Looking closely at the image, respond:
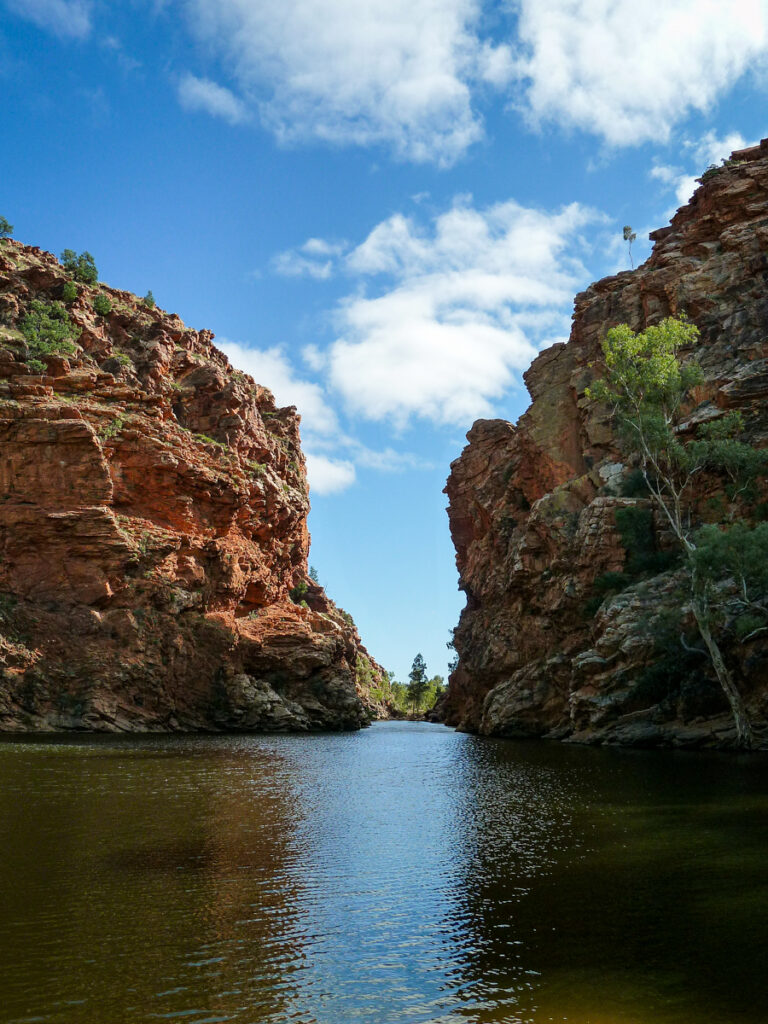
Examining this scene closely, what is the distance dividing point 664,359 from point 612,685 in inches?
771

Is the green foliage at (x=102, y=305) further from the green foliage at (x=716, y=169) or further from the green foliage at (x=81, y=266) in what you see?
the green foliage at (x=716, y=169)

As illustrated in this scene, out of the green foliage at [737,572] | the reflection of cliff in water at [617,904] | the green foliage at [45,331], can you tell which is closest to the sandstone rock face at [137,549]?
the green foliage at [45,331]

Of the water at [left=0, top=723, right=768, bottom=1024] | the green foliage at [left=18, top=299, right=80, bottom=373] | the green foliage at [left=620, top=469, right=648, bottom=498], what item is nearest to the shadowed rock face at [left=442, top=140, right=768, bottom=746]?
the green foliage at [left=620, top=469, right=648, bottom=498]

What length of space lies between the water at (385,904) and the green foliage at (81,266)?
78.1m

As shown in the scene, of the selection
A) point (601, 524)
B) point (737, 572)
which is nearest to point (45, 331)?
point (601, 524)

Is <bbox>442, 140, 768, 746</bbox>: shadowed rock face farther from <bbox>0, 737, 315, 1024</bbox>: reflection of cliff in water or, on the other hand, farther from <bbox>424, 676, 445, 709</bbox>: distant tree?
<bbox>424, 676, 445, 709</bbox>: distant tree

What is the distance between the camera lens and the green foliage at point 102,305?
8675cm

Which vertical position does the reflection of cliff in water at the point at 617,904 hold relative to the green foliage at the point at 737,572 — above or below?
below

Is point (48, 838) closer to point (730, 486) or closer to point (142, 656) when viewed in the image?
point (730, 486)

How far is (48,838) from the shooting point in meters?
17.6

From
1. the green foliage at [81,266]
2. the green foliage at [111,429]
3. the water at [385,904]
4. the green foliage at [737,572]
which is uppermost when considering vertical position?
the green foliage at [81,266]

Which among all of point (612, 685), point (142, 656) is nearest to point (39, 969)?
point (612, 685)

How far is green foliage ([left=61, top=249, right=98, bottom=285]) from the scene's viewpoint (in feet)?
300

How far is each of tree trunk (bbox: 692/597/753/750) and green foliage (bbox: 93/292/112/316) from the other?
72.6 m
